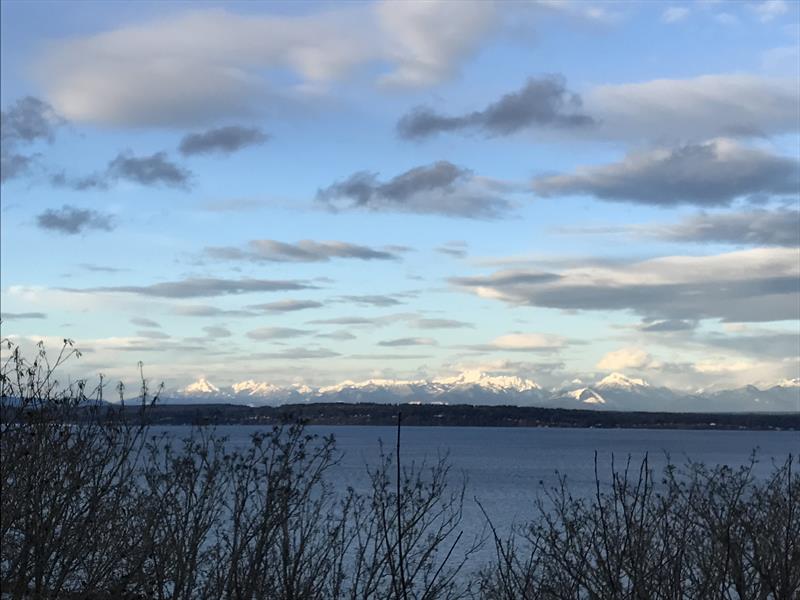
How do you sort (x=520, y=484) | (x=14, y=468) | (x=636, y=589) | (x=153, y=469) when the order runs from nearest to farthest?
1. (x=636, y=589)
2. (x=14, y=468)
3. (x=153, y=469)
4. (x=520, y=484)

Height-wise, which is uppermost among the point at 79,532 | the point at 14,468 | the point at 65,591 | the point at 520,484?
the point at 14,468

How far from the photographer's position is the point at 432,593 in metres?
8.16

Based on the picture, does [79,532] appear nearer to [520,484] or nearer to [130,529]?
[130,529]

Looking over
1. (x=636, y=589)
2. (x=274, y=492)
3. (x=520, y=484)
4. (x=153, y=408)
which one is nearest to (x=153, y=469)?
(x=153, y=408)

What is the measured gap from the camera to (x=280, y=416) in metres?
9.57

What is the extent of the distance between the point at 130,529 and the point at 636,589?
19.1ft

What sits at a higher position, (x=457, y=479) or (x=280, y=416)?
(x=280, y=416)

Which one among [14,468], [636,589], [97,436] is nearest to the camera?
[636,589]

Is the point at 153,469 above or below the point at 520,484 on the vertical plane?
above

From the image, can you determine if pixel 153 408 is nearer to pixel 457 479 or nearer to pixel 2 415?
pixel 2 415

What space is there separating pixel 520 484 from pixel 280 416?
260 ft

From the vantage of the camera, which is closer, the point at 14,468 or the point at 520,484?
the point at 14,468

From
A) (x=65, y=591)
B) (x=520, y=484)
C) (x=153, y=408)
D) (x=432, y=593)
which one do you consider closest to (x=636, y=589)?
(x=432, y=593)

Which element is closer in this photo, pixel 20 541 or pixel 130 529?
pixel 20 541
